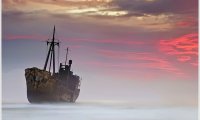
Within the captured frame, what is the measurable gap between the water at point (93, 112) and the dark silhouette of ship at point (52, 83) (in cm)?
4

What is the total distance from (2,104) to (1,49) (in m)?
0.25

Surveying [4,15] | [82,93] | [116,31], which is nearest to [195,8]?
[116,31]

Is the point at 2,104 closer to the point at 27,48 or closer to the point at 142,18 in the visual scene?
the point at 27,48

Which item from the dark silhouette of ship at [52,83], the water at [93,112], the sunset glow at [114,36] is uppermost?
the sunset glow at [114,36]

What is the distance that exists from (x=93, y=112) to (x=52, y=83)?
0.23 m

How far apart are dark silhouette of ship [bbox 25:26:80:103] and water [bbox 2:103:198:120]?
0.13 ft

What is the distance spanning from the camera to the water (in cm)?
259

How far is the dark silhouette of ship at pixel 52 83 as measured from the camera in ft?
8.58

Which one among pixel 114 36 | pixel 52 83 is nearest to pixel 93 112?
pixel 52 83

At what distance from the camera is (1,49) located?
8.52 ft

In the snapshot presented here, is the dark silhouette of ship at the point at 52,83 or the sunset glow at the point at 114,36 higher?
the sunset glow at the point at 114,36

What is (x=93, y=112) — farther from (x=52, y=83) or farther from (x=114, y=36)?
(x=114, y=36)

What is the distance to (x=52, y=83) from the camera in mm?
2643

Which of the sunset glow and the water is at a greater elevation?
the sunset glow
